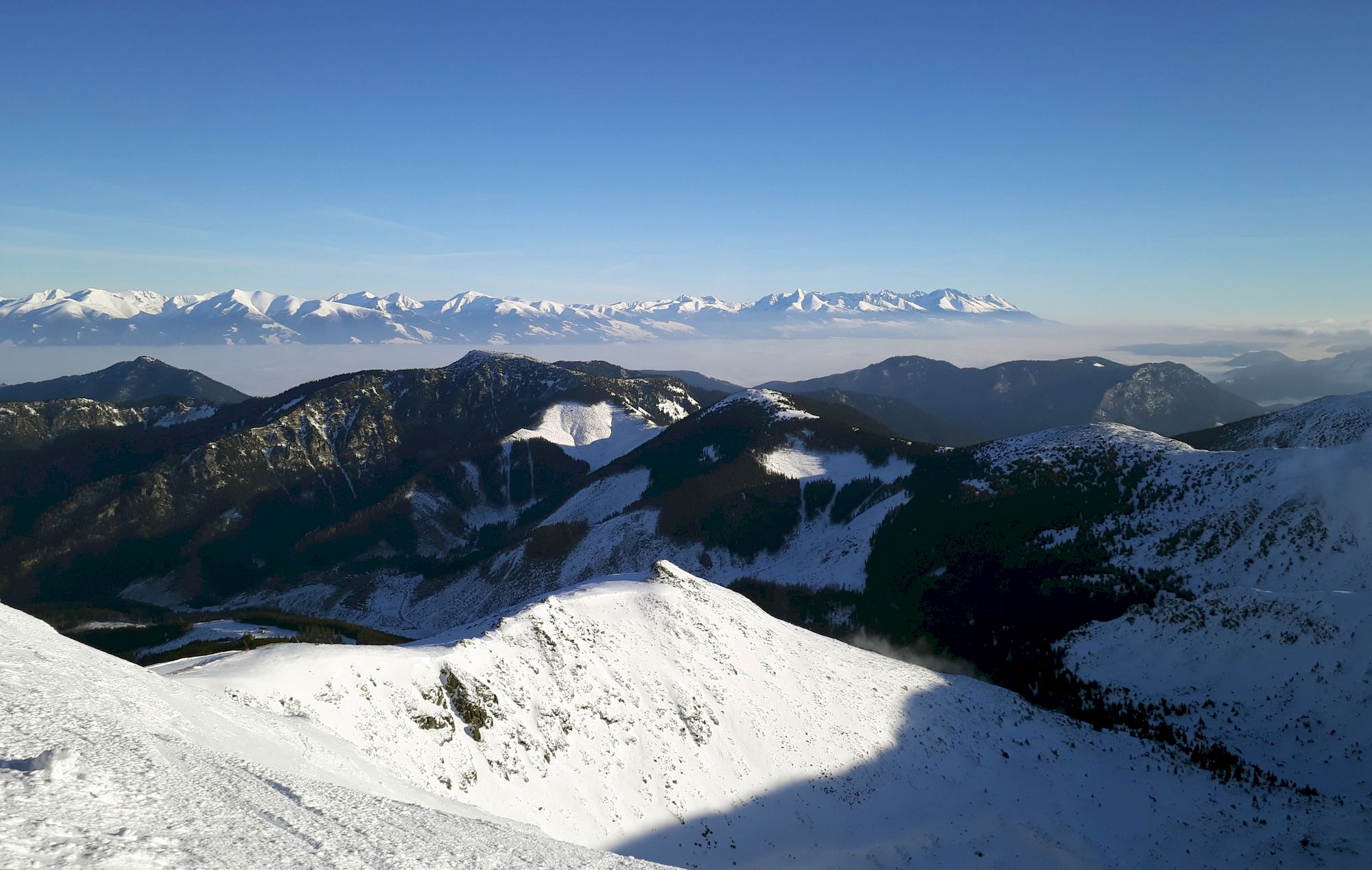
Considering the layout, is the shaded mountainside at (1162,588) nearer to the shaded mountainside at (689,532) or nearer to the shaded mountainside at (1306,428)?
the shaded mountainside at (689,532)

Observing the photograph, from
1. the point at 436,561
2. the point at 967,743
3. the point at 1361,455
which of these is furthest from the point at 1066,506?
the point at 436,561

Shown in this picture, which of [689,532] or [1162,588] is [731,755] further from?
[689,532]

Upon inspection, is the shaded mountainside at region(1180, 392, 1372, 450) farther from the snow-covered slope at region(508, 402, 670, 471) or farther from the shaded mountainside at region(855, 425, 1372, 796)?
the snow-covered slope at region(508, 402, 670, 471)

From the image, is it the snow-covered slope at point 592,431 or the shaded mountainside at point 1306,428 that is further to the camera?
the snow-covered slope at point 592,431

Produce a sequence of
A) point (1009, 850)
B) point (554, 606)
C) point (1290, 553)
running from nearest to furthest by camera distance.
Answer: point (1009, 850) < point (554, 606) < point (1290, 553)

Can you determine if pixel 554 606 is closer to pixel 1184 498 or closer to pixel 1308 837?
pixel 1308 837

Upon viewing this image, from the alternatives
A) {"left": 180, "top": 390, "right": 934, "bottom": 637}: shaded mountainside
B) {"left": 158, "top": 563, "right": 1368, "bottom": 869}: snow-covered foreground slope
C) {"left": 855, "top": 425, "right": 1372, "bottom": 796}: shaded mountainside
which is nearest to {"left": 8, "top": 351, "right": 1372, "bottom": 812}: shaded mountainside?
{"left": 855, "top": 425, "right": 1372, "bottom": 796}: shaded mountainside

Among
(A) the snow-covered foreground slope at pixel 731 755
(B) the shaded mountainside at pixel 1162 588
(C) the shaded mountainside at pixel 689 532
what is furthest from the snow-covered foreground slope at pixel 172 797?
(C) the shaded mountainside at pixel 689 532
